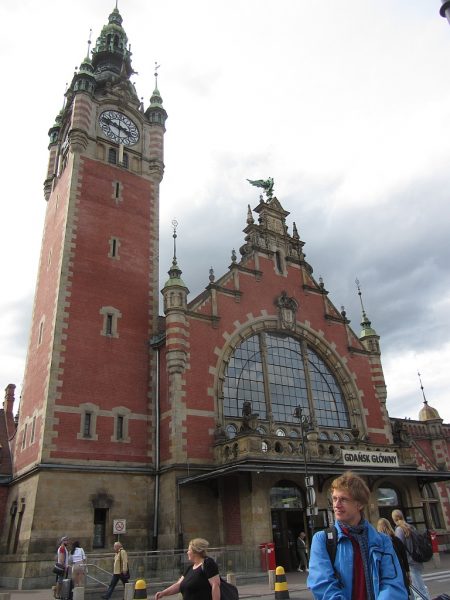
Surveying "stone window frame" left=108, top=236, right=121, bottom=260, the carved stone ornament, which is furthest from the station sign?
"stone window frame" left=108, top=236, right=121, bottom=260

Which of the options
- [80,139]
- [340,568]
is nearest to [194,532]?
[340,568]

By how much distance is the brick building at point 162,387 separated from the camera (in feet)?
78.8

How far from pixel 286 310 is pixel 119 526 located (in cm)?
1652

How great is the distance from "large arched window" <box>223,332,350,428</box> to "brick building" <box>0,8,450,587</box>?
0.35ft

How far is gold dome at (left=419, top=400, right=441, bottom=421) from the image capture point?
4206 cm

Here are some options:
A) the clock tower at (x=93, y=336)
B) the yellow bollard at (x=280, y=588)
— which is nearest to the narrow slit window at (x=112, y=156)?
the clock tower at (x=93, y=336)

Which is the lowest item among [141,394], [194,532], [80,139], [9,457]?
[194,532]

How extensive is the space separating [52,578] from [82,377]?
365 inches

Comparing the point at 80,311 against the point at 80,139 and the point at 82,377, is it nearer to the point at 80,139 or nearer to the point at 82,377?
the point at 82,377

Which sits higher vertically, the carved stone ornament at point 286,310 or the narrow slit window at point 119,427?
the carved stone ornament at point 286,310

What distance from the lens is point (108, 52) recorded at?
44.2 meters

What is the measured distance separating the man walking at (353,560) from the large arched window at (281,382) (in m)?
24.0

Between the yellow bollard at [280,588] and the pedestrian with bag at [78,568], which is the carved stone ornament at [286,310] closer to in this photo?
the yellow bollard at [280,588]

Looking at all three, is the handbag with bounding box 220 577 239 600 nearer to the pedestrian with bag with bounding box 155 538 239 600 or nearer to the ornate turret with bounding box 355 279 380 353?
the pedestrian with bag with bounding box 155 538 239 600
